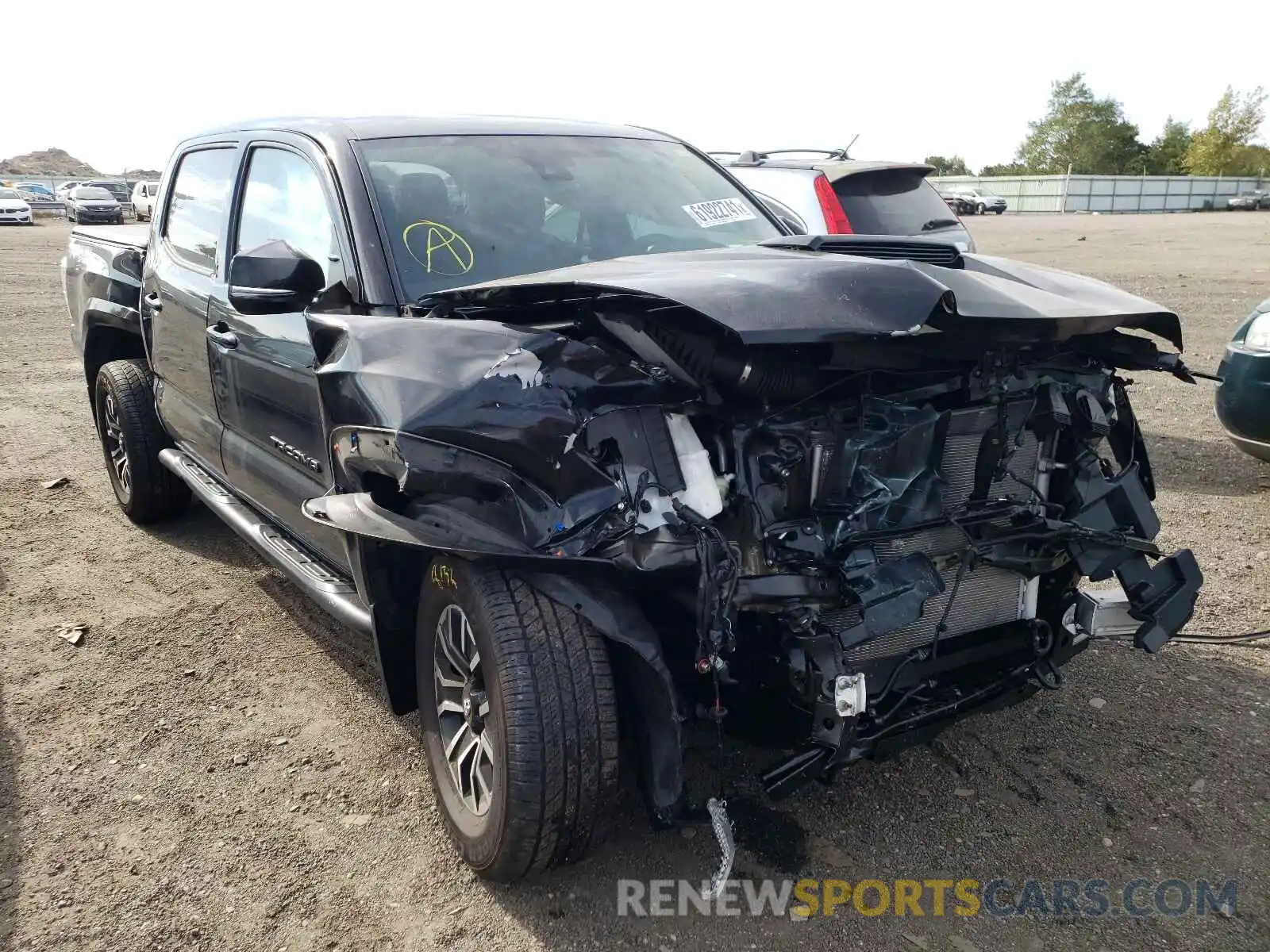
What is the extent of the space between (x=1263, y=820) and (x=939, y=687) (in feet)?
3.39

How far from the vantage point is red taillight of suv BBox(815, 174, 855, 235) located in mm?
6426


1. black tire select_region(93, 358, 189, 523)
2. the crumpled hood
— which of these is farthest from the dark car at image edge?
black tire select_region(93, 358, 189, 523)

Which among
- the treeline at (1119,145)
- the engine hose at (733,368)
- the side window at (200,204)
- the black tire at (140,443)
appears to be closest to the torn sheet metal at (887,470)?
the engine hose at (733,368)

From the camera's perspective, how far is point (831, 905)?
251 cm

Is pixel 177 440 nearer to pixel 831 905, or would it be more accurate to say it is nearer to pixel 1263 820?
pixel 831 905

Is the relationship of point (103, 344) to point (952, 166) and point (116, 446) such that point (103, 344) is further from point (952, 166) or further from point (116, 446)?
point (952, 166)

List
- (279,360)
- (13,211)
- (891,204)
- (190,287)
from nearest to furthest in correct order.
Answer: (279,360) → (190,287) → (891,204) → (13,211)

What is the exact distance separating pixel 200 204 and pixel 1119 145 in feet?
297

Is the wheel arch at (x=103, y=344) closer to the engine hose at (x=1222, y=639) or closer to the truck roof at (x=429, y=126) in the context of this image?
the truck roof at (x=429, y=126)

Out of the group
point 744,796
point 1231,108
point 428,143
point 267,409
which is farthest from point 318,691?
point 1231,108

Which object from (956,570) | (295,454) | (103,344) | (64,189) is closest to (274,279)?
(295,454)

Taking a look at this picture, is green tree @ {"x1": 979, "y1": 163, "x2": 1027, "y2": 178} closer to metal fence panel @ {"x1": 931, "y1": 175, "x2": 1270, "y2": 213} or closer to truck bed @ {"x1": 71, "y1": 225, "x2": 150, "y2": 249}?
metal fence panel @ {"x1": 931, "y1": 175, "x2": 1270, "y2": 213}

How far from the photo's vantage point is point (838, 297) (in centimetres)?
226

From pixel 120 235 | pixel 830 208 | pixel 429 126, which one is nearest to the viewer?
pixel 429 126
